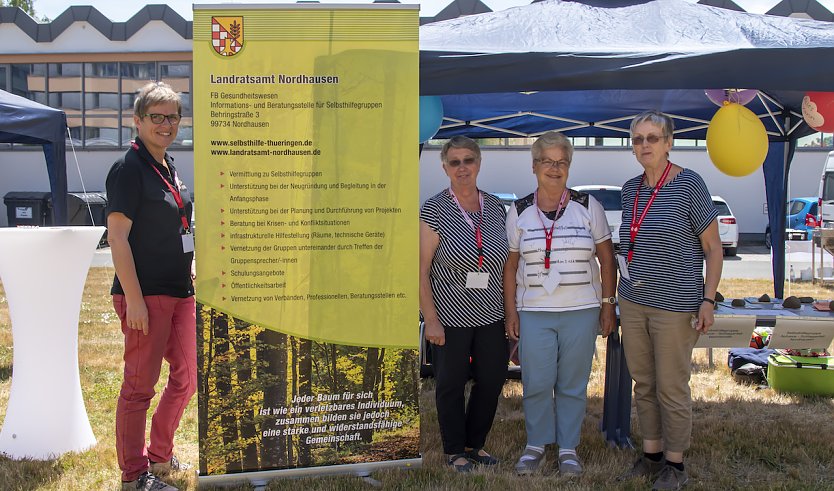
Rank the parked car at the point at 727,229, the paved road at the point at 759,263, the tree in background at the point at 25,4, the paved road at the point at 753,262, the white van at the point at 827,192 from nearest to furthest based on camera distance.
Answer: the paved road at the point at 759,263, the paved road at the point at 753,262, the white van at the point at 827,192, the parked car at the point at 727,229, the tree in background at the point at 25,4

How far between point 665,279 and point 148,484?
7.25ft

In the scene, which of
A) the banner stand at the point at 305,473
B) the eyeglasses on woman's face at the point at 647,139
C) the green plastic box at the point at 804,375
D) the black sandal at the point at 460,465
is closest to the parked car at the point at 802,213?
the green plastic box at the point at 804,375

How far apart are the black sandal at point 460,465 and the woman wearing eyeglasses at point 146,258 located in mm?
1177

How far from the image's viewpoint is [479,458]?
3.25 m

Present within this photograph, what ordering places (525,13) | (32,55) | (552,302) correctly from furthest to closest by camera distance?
(32,55), (525,13), (552,302)

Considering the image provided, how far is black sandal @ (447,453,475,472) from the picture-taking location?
3.14 meters

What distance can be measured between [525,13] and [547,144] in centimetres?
131

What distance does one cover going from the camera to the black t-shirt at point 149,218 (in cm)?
266

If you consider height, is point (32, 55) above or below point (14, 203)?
above

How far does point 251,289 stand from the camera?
2797mm

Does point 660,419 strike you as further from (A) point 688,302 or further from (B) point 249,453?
(B) point 249,453

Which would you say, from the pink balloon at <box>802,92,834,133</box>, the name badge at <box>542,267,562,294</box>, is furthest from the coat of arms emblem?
the pink balloon at <box>802,92,834,133</box>

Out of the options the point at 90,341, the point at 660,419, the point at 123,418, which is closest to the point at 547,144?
the point at 660,419

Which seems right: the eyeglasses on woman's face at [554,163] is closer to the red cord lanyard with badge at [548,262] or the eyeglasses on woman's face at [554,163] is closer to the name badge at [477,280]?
the red cord lanyard with badge at [548,262]
